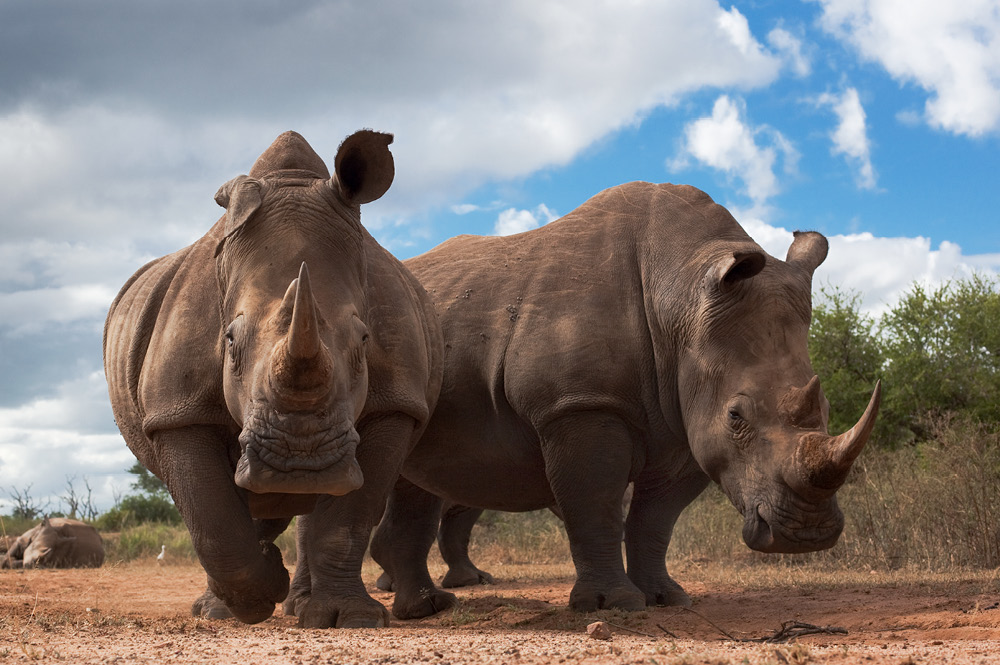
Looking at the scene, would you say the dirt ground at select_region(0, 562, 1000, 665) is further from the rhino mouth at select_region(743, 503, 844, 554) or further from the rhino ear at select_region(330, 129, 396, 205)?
the rhino ear at select_region(330, 129, 396, 205)

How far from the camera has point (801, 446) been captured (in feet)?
19.8

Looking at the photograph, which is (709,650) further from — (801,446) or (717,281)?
(717,281)

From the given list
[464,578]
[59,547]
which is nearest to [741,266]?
[464,578]

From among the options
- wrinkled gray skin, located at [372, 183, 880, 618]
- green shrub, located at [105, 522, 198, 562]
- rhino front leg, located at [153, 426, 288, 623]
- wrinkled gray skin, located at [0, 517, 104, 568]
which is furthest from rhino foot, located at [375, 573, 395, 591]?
green shrub, located at [105, 522, 198, 562]

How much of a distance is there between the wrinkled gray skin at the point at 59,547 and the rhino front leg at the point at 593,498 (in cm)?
991

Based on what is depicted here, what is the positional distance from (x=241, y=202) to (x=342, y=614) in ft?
6.87

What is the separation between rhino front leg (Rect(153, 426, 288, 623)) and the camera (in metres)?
5.48

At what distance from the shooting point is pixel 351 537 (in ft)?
18.6

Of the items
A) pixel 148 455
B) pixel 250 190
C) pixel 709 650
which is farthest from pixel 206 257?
pixel 709 650

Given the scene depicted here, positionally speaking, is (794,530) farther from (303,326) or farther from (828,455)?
(303,326)

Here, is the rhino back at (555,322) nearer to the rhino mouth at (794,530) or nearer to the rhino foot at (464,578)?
the rhino mouth at (794,530)

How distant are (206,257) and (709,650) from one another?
3355 mm

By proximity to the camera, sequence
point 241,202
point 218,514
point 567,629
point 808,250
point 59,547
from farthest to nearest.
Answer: point 59,547, point 808,250, point 567,629, point 241,202, point 218,514

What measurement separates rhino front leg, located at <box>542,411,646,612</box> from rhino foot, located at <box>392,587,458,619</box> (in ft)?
3.32
